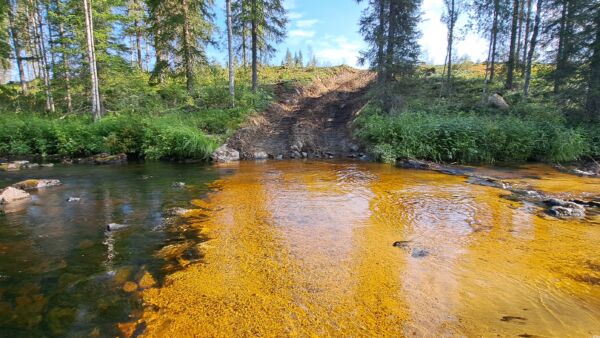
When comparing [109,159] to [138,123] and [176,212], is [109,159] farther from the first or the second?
[176,212]

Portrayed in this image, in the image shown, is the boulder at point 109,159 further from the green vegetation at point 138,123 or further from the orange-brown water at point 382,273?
the orange-brown water at point 382,273

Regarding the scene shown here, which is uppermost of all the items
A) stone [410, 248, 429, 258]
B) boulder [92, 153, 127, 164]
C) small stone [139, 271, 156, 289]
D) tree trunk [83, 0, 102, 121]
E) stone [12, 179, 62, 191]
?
→ tree trunk [83, 0, 102, 121]

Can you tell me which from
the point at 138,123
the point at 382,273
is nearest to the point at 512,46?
the point at 382,273

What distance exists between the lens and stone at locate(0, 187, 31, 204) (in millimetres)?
7488

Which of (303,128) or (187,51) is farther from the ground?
(187,51)

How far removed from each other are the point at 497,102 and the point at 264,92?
50.0ft

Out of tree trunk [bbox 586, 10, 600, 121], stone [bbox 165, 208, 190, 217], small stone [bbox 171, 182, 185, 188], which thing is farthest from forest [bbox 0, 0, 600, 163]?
stone [bbox 165, 208, 190, 217]

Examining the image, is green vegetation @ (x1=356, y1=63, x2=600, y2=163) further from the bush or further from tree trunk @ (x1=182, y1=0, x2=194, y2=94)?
tree trunk @ (x1=182, y1=0, x2=194, y2=94)

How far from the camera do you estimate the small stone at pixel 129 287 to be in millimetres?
3713

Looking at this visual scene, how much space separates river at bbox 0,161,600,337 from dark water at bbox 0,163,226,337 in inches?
0.8

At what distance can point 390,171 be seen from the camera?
463 inches

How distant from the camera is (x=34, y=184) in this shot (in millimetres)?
9078

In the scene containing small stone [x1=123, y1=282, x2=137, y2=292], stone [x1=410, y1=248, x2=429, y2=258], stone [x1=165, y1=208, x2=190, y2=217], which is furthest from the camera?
stone [x1=165, y1=208, x2=190, y2=217]

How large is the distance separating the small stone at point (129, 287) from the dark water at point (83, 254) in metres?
0.06
